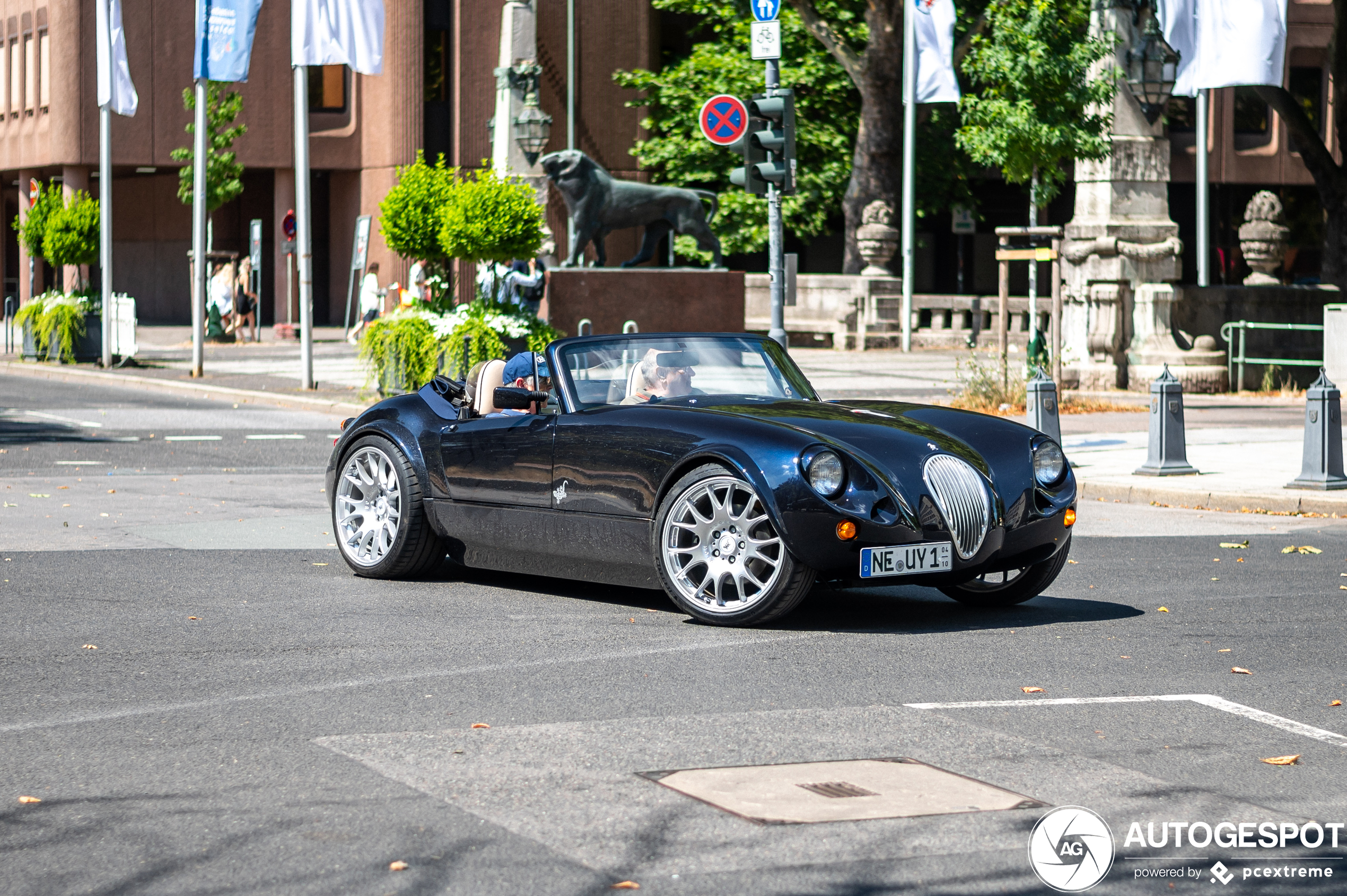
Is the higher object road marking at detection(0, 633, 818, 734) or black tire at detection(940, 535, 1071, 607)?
black tire at detection(940, 535, 1071, 607)

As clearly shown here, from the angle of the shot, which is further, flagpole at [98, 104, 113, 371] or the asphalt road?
flagpole at [98, 104, 113, 371]

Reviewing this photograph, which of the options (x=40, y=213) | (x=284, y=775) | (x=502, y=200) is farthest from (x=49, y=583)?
(x=40, y=213)

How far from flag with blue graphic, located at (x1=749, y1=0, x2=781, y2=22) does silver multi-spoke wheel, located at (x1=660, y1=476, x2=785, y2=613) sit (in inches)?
431

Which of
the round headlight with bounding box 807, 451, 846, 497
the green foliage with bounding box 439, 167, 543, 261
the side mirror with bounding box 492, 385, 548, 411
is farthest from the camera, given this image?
the green foliage with bounding box 439, 167, 543, 261

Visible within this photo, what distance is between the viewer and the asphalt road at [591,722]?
465 centimetres

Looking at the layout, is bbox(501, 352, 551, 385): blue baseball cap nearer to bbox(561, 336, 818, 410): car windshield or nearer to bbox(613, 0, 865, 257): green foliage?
bbox(561, 336, 818, 410): car windshield

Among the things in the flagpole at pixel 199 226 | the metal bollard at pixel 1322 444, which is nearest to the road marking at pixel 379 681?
the metal bollard at pixel 1322 444

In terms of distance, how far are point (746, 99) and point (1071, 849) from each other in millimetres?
40617

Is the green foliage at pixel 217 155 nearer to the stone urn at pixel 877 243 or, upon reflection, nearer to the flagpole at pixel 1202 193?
the stone urn at pixel 877 243

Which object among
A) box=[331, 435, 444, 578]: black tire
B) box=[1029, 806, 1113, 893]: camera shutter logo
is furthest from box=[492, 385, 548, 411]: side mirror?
box=[1029, 806, 1113, 893]: camera shutter logo

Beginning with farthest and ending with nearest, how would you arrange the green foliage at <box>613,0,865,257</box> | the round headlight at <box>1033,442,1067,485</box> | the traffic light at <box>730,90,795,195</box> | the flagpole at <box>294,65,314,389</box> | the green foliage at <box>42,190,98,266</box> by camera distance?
the green foliage at <box>613,0,865,257</box> < the green foliage at <box>42,190,98,266</box> < the flagpole at <box>294,65,314,389</box> < the traffic light at <box>730,90,795,195</box> < the round headlight at <box>1033,442,1067,485</box>

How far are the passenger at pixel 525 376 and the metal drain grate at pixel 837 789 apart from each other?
415 cm

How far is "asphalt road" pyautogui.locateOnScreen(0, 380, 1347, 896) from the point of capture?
4652 mm

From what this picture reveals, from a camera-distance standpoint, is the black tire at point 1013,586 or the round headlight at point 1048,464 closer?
the round headlight at point 1048,464
